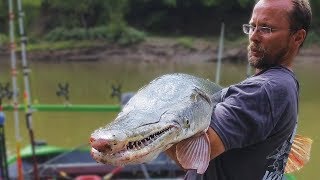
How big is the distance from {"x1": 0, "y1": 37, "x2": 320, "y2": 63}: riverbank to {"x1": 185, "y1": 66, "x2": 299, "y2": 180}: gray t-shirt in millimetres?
23581

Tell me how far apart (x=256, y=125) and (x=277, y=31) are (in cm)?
31

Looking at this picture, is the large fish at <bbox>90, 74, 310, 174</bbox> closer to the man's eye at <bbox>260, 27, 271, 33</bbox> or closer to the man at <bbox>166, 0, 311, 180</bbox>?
the man at <bbox>166, 0, 311, 180</bbox>

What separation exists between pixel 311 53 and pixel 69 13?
14535mm

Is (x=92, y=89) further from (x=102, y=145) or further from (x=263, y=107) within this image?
(x=102, y=145)

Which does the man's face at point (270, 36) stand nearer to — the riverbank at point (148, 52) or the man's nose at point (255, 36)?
the man's nose at point (255, 36)

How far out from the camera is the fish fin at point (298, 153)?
6.54 feet

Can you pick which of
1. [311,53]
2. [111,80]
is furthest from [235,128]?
[311,53]

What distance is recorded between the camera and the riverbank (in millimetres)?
26297

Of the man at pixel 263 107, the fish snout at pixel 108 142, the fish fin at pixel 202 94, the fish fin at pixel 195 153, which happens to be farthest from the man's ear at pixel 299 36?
the fish snout at pixel 108 142

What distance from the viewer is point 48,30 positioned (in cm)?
3350

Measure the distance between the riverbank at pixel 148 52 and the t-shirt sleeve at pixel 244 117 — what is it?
23729 millimetres

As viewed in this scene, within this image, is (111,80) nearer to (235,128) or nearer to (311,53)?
(311,53)

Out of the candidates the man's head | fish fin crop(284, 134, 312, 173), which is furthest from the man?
fish fin crop(284, 134, 312, 173)

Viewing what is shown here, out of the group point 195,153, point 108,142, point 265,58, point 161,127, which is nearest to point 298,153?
point 265,58
